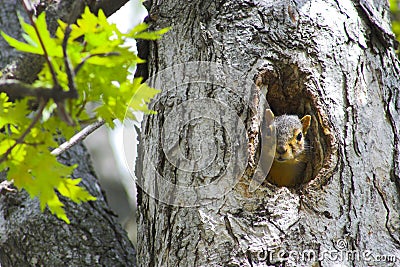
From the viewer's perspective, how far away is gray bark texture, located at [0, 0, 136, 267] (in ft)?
8.57

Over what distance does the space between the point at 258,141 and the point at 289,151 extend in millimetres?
593

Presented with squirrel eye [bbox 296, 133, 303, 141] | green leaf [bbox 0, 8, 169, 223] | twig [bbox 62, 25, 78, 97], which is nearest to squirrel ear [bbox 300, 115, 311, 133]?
squirrel eye [bbox 296, 133, 303, 141]

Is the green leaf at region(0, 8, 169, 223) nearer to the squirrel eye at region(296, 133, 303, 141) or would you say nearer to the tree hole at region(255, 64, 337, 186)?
the tree hole at region(255, 64, 337, 186)

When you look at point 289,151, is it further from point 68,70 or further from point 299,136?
point 68,70

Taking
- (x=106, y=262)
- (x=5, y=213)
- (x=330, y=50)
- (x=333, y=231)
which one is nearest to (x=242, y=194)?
(x=333, y=231)

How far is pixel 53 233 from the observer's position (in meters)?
2.65

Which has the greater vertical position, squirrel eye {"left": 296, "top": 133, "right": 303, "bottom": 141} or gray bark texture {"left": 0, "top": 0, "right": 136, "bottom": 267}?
squirrel eye {"left": 296, "top": 133, "right": 303, "bottom": 141}

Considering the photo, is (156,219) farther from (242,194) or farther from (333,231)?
(333,231)

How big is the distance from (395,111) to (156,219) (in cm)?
102

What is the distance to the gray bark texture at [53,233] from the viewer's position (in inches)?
103

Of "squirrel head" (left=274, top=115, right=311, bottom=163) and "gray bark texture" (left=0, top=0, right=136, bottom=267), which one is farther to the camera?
"squirrel head" (left=274, top=115, right=311, bottom=163)

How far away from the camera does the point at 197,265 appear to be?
2057 mm

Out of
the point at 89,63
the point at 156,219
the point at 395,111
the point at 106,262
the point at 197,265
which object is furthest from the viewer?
the point at 106,262

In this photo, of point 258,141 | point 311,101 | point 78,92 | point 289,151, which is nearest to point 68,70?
point 78,92
